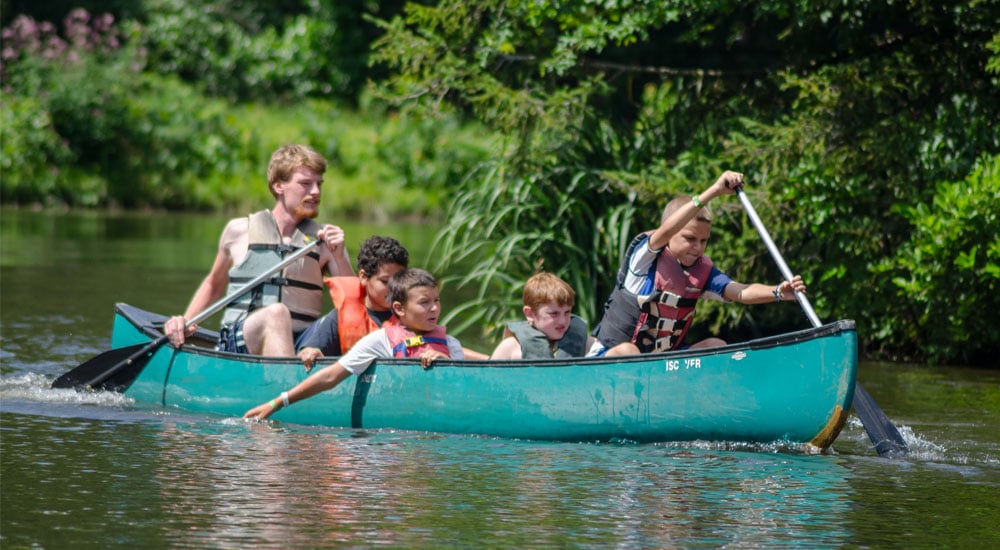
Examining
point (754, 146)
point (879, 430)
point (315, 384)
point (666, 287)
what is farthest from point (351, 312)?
point (754, 146)

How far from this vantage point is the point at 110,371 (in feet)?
28.2

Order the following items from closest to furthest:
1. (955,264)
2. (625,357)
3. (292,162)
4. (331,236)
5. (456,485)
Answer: (456,485)
(625,357)
(331,236)
(292,162)
(955,264)

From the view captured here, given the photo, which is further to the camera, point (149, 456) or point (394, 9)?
point (394, 9)

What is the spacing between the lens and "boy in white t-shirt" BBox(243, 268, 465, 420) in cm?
752

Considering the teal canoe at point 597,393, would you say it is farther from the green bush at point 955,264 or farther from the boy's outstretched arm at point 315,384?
the green bush at point 955,264

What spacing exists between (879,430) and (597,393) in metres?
1.34

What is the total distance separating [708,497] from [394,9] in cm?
2414

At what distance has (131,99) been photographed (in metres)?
26.5

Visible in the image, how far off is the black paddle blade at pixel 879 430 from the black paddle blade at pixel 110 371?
3.91 m

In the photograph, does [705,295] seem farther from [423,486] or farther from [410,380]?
[423,486]

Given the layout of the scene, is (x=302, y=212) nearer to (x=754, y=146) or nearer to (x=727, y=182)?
(x=727, y=182)

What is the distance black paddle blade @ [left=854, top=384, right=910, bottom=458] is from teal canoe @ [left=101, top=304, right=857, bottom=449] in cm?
34

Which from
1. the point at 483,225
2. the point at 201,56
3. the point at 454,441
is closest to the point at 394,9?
the point at 201,56

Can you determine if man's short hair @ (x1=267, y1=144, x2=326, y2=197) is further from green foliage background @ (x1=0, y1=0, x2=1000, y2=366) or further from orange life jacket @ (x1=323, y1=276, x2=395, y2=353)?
green foliage background @ (x1=0, y1=0, x2=1000, y2=366)
